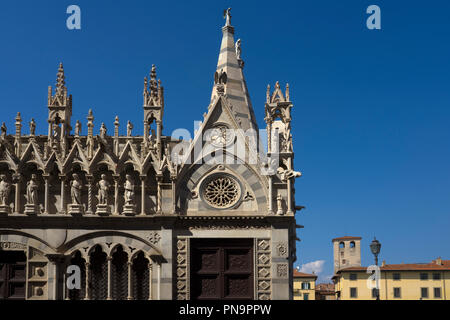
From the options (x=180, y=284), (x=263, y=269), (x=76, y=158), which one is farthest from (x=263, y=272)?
(x=76, y=158)

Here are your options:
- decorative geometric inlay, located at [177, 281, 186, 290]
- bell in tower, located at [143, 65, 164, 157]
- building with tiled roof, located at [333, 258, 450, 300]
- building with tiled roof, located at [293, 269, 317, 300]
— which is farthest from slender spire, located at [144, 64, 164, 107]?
building with tiled roof, located at [293, 269, 317, 300]

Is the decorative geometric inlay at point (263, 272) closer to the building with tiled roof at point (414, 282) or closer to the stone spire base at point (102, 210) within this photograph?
the stone spire base at point (102, 210)

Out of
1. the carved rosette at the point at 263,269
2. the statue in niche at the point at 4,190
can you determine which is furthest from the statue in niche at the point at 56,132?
the carved rosette at the point at 263,269

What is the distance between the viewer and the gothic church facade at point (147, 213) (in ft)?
82.9

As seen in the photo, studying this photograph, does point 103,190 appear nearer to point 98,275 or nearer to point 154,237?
point 154,237

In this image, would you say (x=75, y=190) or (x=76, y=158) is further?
(x=76, y=158)

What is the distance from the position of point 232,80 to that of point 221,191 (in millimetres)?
5681

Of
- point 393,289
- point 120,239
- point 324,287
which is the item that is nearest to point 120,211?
point 120,239

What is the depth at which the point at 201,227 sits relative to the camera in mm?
25719

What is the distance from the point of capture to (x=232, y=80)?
28984 millimetres

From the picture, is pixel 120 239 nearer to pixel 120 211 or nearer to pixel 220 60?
pixel 120 211

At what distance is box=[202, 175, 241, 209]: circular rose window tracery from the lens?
2598 cm
